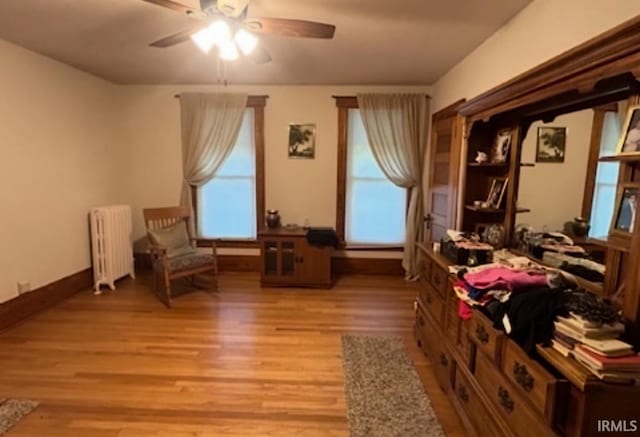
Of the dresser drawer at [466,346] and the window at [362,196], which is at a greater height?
the window at [362,196]

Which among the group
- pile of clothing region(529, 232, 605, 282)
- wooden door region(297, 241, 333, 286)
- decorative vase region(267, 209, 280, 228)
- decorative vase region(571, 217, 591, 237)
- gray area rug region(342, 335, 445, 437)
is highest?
decorative vase region(571, 217, 591, 237)

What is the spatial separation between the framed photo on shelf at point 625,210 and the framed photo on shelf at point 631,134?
137 millimetres

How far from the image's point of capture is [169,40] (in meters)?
2.40

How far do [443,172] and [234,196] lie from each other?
8.71 feet

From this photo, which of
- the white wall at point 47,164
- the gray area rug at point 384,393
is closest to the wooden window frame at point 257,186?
the white wall at point 47,164

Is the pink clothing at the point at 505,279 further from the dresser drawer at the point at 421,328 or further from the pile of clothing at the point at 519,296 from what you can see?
the dresser drawer at the point at 421,328

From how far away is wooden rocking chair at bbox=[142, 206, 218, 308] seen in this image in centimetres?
397

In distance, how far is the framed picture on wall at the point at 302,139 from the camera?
15.8 feet

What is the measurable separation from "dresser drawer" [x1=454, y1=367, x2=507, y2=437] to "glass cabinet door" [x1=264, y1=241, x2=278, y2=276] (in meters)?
2.66

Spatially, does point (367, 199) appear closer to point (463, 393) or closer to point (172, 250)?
point (172, 250)

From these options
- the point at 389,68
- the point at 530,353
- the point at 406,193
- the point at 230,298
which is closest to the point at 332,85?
the point at 389,68

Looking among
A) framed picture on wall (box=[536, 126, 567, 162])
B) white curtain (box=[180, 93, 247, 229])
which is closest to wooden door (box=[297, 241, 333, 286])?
white curtain (box=[180, 93, 247, 229])

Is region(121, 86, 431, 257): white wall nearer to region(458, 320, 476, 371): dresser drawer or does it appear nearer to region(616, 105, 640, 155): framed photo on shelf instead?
region(458, 320, 476, 371): dresser drawer

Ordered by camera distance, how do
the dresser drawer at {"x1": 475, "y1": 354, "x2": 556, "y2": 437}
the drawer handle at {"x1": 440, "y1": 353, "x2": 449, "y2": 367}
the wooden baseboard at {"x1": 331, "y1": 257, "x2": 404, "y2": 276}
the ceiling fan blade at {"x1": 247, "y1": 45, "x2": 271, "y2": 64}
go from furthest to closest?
1. the wooden baseboard at {"x1": 331, "y1": 257, "x2": 404, "y2": 276}
2. the ceiling fan blade at {"x1": 247, "y1": 45, "x2": 271, "y2": 64}
3. the drawer handle at {"x1": 440, "y1": 353, "x2": 449, "y2": 367}
4. the dresser drawer at {"x1": 475, "y1": 354, "x2": 556, "y2": 437}
